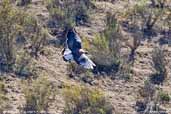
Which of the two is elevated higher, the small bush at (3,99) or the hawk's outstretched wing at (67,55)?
the hawk's outstretched wing at (67,55)

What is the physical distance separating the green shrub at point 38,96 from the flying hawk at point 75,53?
93 cm

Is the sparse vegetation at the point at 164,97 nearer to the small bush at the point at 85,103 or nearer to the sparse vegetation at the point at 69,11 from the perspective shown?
the small bush at the point at 85,103

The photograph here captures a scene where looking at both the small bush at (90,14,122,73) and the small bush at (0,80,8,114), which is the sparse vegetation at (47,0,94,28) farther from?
the small bush at (0,80,8,114)

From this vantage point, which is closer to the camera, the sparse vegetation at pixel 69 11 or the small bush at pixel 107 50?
the small bush at pixel 107 50

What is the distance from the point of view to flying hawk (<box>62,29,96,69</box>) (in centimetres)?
793

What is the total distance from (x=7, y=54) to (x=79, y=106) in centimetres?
162

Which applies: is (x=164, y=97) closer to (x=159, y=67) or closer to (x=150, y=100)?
(x=150, y=100)

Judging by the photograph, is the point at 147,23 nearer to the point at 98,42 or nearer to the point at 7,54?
the point at 98,42

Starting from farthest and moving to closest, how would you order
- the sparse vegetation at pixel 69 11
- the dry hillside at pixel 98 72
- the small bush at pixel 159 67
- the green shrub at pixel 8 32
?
the sparse vegetation at pixel 69 11 < the small bush at pixel 159 67 < the green shrub at pixel 8 32 < the dry hillside at pixel 98 72

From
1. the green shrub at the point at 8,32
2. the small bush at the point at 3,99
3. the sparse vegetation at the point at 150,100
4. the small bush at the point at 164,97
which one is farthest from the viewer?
the green shrub at the point at 8,32

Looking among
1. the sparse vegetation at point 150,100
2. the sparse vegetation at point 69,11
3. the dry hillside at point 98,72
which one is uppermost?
the sparse vegetation at point 69,11

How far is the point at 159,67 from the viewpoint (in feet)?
26.8

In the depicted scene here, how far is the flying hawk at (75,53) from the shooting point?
7927mm

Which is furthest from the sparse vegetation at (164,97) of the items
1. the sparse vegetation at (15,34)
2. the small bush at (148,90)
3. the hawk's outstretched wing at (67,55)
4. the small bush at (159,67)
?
the sparse vegetation at (15,34)
